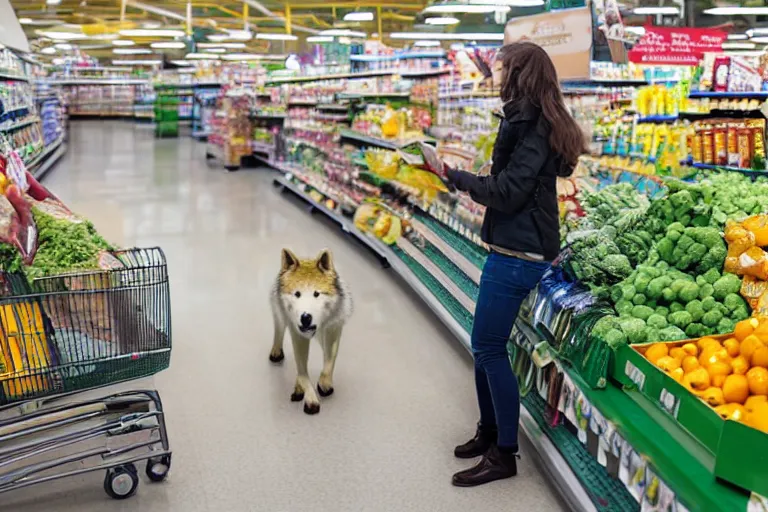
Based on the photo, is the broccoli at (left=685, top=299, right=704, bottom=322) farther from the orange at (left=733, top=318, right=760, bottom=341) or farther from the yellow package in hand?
the yellow package in hand

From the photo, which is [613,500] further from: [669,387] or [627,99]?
[627,99]

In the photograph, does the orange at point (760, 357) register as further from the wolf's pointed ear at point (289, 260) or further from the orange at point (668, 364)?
the wolf's pointed ear at point (289, 260)

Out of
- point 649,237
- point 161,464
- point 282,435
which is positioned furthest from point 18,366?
point 649,237

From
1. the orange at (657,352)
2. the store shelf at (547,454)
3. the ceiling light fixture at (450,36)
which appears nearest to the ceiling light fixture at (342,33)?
the ceiling light fixture at (450,36)

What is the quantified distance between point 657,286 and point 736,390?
628 millimetres

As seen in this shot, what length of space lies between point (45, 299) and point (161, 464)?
787mm

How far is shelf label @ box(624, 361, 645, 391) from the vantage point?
219cm

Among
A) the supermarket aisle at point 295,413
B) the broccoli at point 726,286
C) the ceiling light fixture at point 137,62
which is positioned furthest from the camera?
the ceiling light fixture at point 137,62

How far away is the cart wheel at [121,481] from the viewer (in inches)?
107

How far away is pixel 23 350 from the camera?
254 cm

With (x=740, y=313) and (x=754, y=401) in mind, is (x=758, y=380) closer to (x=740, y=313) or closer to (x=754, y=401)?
(x=754, y=401)

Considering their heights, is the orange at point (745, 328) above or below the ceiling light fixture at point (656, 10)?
below

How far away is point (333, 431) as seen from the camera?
3.36m

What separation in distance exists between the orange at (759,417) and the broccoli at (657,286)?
0.70m
